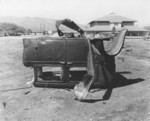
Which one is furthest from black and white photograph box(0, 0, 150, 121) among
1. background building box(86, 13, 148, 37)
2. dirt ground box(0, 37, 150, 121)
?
background building box(86, 13, 148, 37)

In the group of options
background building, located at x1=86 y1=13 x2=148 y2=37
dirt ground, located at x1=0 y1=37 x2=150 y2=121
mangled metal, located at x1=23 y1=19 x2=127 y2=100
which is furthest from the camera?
background building, located at x1=86 y1=13 x2=148 y2=37

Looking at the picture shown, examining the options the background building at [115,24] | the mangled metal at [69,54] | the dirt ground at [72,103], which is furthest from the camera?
the background building at [115,24]

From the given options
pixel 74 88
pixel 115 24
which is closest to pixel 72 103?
pixel 74 88

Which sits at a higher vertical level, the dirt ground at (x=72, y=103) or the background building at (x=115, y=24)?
the background building at (x=115, y=24)

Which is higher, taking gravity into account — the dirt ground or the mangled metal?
the mangled metal

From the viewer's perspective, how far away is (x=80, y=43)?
23.0 ft

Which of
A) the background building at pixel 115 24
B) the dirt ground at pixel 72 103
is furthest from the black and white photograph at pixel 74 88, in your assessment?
Answer: the background building at pixel 115 24

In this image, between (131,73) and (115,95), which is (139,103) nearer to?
(115,95)

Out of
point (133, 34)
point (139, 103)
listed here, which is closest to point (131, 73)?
point (139, 103)

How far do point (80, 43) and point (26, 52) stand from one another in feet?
5.32

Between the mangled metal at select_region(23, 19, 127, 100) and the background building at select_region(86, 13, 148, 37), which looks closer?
the mangled metal at select_region(23, 19, 127, 100)

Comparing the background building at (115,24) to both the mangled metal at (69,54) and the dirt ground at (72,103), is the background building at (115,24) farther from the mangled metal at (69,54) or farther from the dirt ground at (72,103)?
the mangled metal at (69,54)

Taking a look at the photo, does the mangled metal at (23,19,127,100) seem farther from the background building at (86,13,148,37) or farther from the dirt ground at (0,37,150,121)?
the background building at (86,13,148,37)

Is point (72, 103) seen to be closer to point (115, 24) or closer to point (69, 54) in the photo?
point (69, 54)
